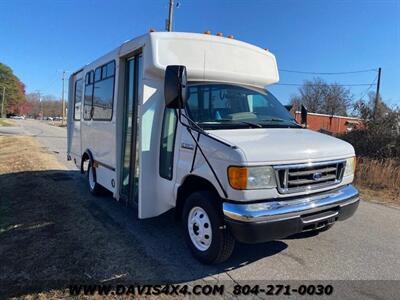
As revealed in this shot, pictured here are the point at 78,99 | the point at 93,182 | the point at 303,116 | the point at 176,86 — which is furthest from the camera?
the point at 78,99

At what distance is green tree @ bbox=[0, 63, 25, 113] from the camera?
9581cm

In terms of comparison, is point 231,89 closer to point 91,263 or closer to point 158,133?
point 158,133

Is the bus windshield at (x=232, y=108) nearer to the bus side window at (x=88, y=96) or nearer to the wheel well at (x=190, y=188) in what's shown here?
the wheel well at (x=190, y=188)

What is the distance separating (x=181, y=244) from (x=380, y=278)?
247 cm

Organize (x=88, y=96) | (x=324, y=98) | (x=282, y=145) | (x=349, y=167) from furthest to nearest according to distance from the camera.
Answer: (x=324, y=98), (x=88, y=96), (x=349, y=167), (x=282, y=145)

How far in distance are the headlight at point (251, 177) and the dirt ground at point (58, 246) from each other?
1408 mm

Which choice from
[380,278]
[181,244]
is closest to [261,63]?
[181,244]

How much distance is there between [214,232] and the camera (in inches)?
157

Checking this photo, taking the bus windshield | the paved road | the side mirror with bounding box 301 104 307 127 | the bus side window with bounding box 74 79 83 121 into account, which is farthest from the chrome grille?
the bus side window with bounding box 74 79 83 121

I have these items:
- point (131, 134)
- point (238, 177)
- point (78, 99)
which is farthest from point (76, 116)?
point (238, 177)

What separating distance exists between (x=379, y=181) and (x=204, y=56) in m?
7.09

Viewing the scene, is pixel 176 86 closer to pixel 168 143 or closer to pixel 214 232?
pixel 168 143

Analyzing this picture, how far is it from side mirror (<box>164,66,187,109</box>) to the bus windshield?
0.36m

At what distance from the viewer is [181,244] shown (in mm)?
4953
